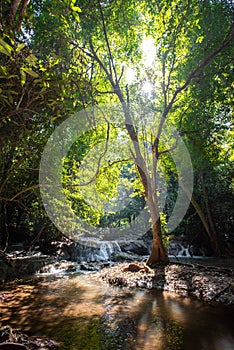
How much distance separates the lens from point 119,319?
5.06 metres

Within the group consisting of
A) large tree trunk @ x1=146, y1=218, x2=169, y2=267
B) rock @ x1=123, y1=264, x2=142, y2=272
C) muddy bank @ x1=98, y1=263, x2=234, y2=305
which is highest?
large tree trunk @ x1=146, y1=218, x2=169, y2=267

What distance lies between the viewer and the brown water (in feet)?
13.1

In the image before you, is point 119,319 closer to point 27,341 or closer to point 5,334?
point 27,341

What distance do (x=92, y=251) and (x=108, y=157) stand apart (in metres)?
7.01

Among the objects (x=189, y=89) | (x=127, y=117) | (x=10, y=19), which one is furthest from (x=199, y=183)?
(x=10, y=19)

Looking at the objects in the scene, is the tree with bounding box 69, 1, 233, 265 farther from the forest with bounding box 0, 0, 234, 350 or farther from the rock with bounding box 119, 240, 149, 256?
the rock with bounding box 119, 240, 149, 256

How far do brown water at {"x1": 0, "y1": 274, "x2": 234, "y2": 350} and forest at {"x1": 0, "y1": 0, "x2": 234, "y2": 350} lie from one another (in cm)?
4

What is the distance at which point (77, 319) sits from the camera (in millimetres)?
5098

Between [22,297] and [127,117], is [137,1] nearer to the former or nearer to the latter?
[127,117]

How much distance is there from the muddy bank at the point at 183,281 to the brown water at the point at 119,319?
499mm

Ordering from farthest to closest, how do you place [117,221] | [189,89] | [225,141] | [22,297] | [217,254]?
[117,221] → [217,254] → [225,141] → [189,89] → [22,297]

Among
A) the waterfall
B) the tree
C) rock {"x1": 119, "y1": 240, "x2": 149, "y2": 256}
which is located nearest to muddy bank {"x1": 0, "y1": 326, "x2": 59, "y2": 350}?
the tree

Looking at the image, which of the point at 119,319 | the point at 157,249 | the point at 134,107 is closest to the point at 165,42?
the point at 134,107

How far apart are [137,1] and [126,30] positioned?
103 centimetres
